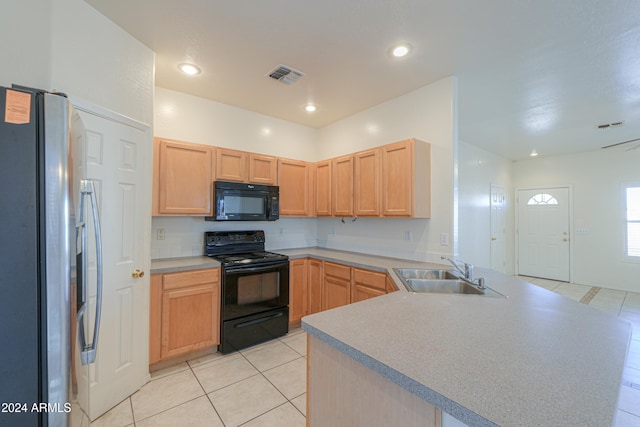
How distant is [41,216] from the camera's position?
876mm

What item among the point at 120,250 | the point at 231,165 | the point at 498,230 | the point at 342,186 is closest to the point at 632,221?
the point at 498,230

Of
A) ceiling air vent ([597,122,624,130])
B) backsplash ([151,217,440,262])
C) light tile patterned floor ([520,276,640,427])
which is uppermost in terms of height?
ceiling air vent ([597,122,624,130])

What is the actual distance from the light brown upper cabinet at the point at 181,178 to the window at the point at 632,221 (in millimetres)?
7236

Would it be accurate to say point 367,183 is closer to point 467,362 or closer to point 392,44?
point 392,44

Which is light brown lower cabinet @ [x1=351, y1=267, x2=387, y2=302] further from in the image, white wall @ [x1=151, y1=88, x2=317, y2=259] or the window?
the window

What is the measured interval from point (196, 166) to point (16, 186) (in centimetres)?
204

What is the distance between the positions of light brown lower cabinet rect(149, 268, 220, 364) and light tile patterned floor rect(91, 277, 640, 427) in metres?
0.21

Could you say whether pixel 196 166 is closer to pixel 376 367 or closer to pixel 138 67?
pixel 138 67

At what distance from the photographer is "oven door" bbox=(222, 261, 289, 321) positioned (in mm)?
2645

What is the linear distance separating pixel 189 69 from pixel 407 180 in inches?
93.1

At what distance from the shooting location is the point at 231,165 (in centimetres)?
307

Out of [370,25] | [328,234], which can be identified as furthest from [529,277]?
[370,25]

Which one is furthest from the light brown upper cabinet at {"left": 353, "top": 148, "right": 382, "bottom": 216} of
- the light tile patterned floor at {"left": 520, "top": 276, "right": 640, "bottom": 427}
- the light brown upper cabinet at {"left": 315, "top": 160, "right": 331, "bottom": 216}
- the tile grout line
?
the tile grout line

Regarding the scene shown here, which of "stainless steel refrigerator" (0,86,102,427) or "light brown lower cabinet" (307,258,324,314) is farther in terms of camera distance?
"light brown lower cabinet" (307,258,324,314)
